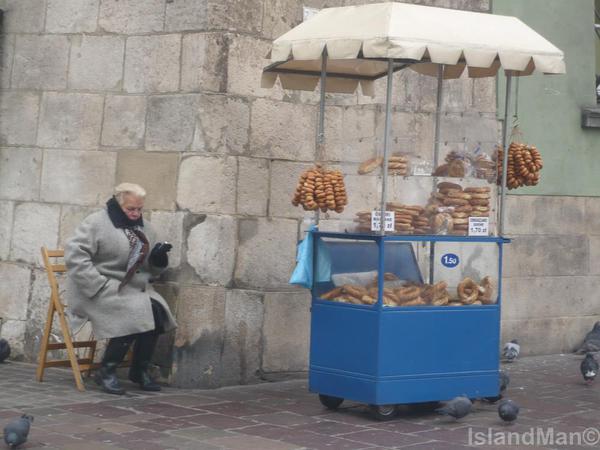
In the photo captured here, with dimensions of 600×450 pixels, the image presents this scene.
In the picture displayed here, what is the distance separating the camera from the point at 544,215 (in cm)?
1036

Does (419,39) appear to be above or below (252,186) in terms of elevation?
above

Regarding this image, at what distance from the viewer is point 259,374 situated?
8.35 meters

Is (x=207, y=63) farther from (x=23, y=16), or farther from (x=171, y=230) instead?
(x=23, y=16)

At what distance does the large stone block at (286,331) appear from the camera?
838 cm

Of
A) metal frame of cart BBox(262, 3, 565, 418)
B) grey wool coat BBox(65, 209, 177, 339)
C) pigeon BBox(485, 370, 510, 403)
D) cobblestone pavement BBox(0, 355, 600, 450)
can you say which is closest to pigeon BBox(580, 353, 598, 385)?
cobblestone pavement BBox(0, 355, 600, 450)

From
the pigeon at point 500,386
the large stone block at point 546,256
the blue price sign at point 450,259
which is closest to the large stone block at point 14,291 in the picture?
the blue price sign at point 450,259

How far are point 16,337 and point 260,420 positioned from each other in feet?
9.91

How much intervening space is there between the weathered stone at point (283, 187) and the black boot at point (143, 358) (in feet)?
4.57

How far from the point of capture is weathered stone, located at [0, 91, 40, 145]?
8.98 m

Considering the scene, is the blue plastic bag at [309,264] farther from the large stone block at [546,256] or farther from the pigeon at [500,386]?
the large stone block at [546,256]

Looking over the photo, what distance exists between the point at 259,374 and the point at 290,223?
122 cm

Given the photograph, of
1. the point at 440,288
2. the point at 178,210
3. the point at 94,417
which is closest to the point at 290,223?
the point at 178,210

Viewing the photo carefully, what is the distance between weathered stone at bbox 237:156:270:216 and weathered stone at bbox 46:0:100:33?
1.76 metres

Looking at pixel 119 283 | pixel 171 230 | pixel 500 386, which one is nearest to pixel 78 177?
pixel 171 230
